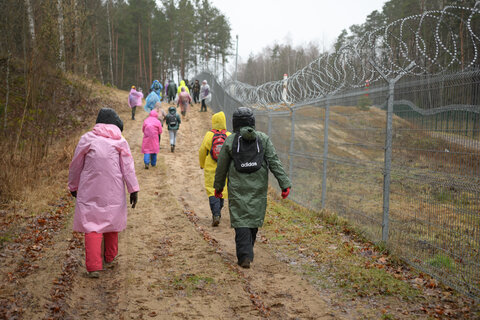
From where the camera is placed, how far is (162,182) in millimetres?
10172

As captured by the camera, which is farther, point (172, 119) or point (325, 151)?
point (172, 119)

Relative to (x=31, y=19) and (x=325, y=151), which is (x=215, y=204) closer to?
(x=325, y=151)

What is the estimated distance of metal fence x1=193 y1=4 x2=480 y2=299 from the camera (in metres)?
4.11

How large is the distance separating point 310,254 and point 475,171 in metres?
2.35

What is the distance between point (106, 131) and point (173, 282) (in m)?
1.84

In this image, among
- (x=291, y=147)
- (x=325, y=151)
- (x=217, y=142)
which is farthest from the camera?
(x=291, y=147)

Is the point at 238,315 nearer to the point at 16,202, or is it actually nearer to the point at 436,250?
the point at 436,250

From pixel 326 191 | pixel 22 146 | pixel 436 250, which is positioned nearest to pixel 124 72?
pixel 22 146

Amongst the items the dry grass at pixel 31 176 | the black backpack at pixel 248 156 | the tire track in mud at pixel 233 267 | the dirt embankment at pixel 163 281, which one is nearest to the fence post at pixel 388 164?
the dirt embankment at pixel 163 281

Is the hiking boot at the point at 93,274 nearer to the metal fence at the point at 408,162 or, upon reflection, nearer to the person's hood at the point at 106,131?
the person's hood at the point at 106,131

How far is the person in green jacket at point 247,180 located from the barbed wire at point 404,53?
6.34 feet

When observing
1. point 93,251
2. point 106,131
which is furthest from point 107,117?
point 93,251

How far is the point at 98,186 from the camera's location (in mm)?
4492

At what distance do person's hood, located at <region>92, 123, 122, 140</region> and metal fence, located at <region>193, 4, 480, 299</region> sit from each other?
3.48m
